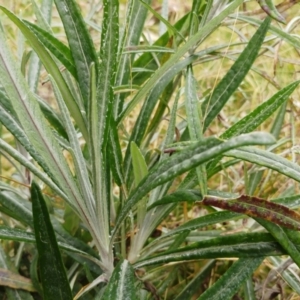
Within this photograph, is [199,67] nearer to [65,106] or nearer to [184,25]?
[184,25]

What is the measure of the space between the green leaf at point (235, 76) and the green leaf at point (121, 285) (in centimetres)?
21

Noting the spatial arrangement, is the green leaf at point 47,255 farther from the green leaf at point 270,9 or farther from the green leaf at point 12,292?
the green leaf at point 270,9

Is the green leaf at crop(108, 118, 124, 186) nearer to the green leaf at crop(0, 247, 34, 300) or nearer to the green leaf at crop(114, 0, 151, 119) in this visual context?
the green leaf at crop(114, 0, 151, 119)

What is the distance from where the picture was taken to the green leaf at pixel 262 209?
0.53m

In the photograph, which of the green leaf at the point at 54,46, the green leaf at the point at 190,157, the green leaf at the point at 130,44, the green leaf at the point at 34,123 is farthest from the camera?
the green leaf at the point at 130,44

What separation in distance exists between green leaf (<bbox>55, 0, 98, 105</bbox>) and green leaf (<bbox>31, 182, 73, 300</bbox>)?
0.43 ft

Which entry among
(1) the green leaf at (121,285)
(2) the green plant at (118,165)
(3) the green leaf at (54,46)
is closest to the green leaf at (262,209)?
(2) the green plant at (118,165)

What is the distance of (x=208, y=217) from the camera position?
0.63m

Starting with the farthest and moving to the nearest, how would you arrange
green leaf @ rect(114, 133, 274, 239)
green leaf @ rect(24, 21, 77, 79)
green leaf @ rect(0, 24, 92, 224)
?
green leaf @ rect(24, 21, 77, 79)
green leaf @ rect(0, 24, 92, 224)
green leaf @ rect(114, 133, 274, 239)

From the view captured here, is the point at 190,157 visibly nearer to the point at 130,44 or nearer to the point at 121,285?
the point at 121,285

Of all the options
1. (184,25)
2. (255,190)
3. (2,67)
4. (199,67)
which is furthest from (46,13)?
(199,67)

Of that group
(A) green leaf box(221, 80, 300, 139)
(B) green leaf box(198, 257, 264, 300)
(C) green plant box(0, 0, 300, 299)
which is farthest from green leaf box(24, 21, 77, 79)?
(B) green leaf box(198, 257, 264, 300)

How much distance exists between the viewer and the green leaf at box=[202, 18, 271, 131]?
0.63 m

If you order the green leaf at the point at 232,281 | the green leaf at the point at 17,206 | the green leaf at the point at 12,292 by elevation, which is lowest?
the green leaf at the point at 12,292
